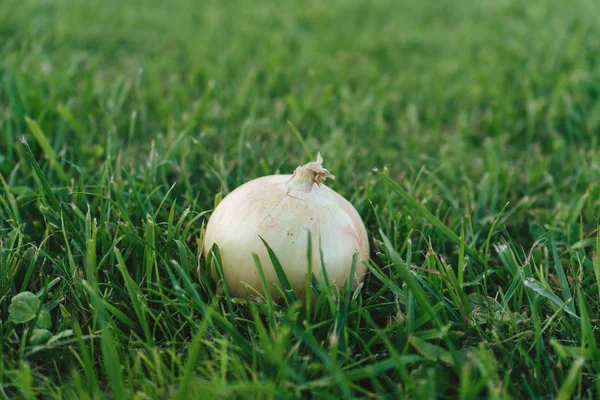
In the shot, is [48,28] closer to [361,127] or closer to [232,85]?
[232,85]

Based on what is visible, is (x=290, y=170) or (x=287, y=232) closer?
(x=287, y=232)

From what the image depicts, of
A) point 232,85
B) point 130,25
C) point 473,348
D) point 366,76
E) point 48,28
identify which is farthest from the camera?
point 130,25

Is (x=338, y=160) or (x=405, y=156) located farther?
(x=405, y=156)

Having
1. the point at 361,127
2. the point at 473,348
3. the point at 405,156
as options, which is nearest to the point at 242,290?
the point at 473,348
